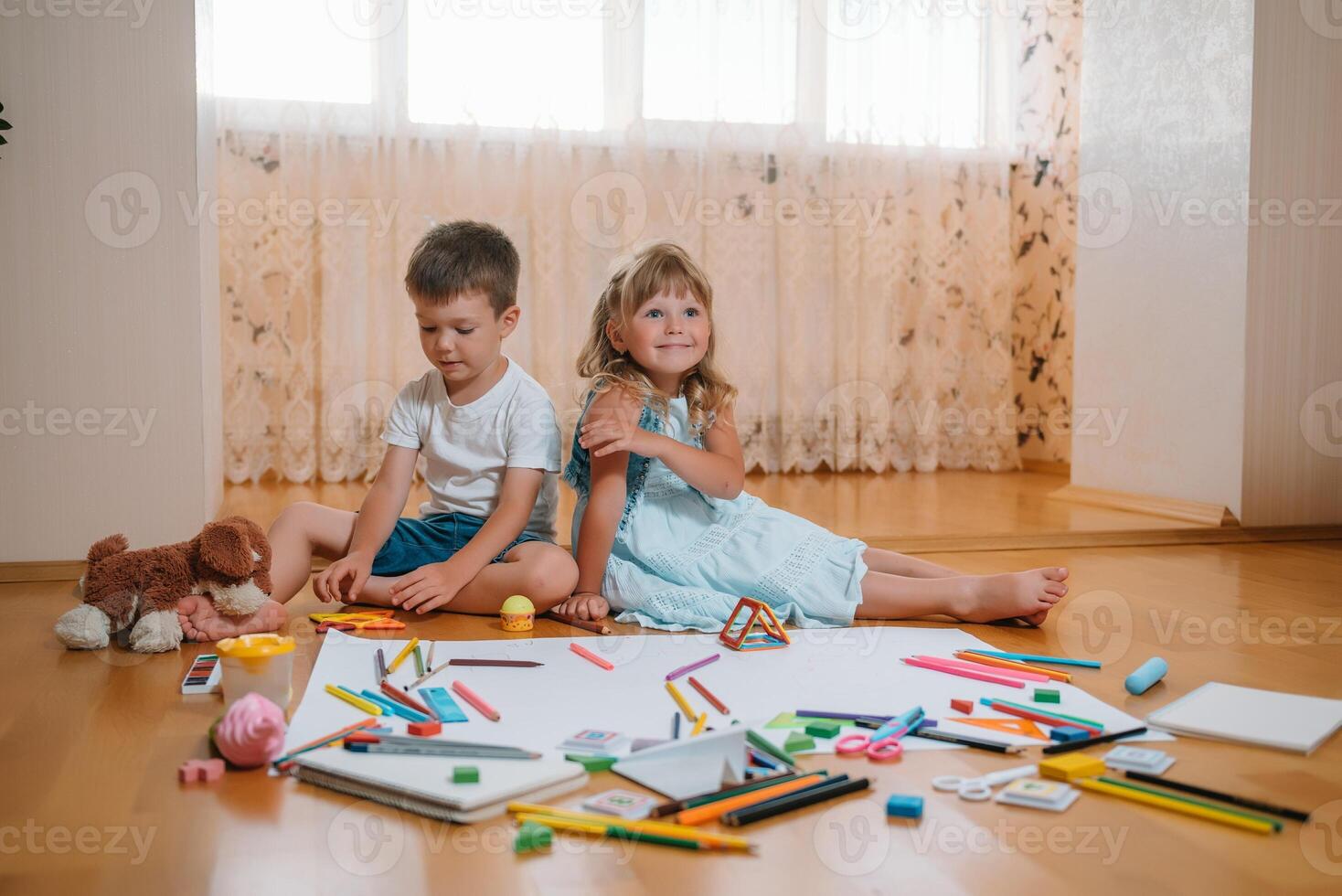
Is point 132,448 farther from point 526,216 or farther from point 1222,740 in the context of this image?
point 1222,740

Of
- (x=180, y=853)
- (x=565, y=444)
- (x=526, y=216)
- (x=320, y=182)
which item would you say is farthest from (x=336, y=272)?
(x=180, y=853)

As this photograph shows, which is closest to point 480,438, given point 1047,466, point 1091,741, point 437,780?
point 437,780

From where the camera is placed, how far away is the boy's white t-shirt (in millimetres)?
1530

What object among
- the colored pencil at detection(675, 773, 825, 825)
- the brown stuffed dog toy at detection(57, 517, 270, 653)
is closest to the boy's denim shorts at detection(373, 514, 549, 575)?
the brown stuffed dog toy at detection(57, 517, 270, 653)

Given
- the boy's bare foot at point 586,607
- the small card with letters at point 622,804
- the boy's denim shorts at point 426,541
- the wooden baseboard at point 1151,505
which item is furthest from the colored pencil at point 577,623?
the wooden baseboard at point 1151,505

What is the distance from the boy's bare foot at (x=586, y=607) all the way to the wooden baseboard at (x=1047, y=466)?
2000mm

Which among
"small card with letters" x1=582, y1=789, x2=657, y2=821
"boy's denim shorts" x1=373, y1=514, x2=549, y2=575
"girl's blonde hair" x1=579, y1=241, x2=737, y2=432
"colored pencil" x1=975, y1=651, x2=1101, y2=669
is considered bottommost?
"colored pencil" x1=975, y1=651, x2=1101, y2=669

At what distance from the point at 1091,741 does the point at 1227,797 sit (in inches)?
5.3

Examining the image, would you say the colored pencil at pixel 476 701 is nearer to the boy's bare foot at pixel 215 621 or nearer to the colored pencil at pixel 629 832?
the colored pencil at pixel 629 832

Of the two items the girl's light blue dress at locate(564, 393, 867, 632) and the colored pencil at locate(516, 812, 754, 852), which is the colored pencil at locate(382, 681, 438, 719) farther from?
the girl's light blue dress at locate(564, 393, 867, 632)

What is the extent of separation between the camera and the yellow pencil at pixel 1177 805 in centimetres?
79

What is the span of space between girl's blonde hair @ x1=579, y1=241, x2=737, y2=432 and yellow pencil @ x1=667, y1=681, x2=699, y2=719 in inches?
19.5

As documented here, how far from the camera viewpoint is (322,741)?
0.93 metres

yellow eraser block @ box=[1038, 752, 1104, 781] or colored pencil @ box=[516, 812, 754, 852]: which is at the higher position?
yellow eraser block @ box=[1038, 752, 1104, 781]
